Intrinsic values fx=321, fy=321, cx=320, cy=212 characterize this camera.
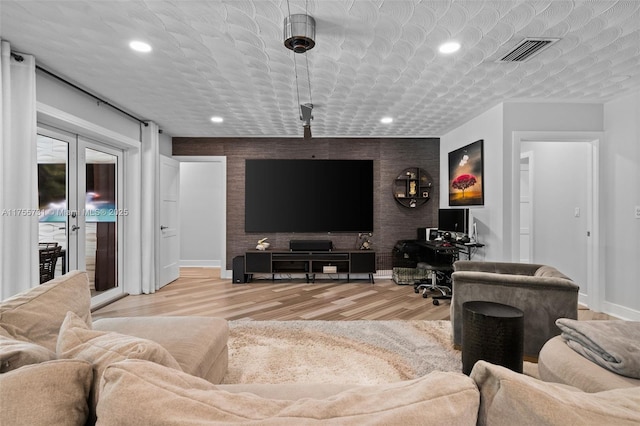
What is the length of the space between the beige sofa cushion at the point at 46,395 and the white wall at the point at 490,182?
433 centimetres

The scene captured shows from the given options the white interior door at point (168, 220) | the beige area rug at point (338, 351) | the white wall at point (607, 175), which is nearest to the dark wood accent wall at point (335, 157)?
the white interior door at point (168, 220)

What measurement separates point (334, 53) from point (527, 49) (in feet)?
5.28

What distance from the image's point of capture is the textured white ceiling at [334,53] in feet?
7.16

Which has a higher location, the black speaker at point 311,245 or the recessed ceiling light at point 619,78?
the recessed ceiling light at point 619,78

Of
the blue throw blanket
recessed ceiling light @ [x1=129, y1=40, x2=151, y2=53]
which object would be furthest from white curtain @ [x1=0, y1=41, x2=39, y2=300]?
the blue throw blanket

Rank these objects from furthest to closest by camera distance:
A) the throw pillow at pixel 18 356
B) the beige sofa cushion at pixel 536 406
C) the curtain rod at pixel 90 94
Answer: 1. the curtain rod at pixel 90 94
2. the throw pillow at pixel 18 356
3. the beige sofa cushion at pixel 536 406

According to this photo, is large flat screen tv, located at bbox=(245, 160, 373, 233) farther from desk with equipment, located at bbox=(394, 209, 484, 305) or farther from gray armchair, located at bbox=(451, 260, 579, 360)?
gray armchair, located at bbox=(451, 260, 579, 360)

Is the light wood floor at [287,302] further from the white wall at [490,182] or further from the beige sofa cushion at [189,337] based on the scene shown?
the beige sofa cushion at [189,337]

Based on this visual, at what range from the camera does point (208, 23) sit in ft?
7.65

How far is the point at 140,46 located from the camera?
2643mm

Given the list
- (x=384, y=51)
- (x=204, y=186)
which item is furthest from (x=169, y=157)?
(x=384, y=51)

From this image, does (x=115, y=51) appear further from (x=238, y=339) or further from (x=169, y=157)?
(x=169, y=157)

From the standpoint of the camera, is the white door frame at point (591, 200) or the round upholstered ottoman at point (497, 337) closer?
the round upholstered ottoman at point (497, 337)

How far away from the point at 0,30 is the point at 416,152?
551cm
